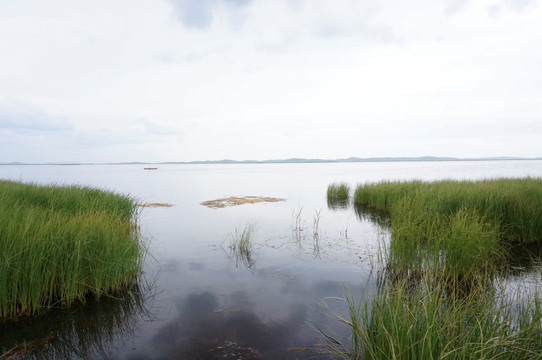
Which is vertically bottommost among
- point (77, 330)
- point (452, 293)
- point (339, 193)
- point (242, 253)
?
point (242, 253)

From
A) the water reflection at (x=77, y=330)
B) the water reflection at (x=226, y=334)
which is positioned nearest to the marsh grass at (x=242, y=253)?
the water reflection at (x=226, y=334)

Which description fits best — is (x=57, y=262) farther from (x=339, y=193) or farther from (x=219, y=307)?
(x=339, y=193)

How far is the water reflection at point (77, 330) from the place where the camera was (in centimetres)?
532

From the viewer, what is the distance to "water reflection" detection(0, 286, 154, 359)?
17.5 feet

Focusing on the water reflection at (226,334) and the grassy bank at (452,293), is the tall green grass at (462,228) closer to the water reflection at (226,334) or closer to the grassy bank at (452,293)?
the grassy bank at (452,293)

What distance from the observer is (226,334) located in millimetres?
6023

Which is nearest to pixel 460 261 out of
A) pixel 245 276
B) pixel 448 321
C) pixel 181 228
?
pixel 448 321

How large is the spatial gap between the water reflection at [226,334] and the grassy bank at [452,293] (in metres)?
1.05

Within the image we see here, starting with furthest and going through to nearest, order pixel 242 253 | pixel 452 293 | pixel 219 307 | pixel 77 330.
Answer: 1. pixel 242 253
2. pixel 219 307
3. pixel 77 330
4. pixel 452 293

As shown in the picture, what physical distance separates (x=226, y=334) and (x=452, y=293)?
14.4 feet

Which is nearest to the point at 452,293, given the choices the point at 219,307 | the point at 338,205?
the point at 219,307

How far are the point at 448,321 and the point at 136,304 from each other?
698cm

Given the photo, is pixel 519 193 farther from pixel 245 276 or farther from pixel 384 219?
pixel 245 276

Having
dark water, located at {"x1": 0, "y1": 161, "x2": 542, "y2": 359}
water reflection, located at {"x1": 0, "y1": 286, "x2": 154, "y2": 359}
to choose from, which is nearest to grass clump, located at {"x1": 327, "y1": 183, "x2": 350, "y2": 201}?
dark water, located at {"x1": 0, "y1": 161, "x2": 542, "y2": 359}
